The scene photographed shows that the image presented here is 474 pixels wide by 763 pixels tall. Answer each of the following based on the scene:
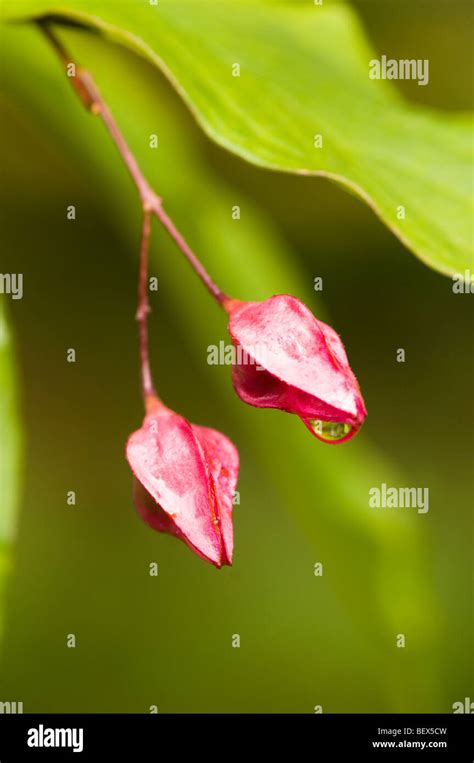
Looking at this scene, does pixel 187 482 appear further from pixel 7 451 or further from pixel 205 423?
pixel 205 423

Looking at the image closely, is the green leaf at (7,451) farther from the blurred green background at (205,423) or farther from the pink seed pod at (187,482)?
the blurred green background at (205,423)

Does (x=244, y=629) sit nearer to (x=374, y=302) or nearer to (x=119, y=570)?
(x=119, y=570)

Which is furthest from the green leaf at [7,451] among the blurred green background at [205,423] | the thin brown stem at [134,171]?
the blurred green background at [205,423]

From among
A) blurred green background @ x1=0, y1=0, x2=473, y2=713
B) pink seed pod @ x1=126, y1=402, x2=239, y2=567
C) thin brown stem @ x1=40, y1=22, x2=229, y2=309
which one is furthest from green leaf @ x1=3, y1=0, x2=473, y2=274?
blurred green background @ x1=0, y1=0, x2=473, y2=713

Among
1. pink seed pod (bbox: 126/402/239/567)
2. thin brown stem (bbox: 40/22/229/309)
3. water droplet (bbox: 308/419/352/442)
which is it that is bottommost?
pink seed pod (bbox: 126/402/239/567)

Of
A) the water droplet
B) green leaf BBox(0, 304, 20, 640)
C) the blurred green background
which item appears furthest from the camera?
the blurred green background

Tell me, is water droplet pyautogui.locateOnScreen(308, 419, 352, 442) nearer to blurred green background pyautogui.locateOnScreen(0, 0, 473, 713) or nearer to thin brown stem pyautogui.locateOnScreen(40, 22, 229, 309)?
thin brown stem pyautogui.locateOnScreen(40, 22, 229, 309)

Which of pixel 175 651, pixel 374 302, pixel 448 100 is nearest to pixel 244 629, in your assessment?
pixel 175 651
